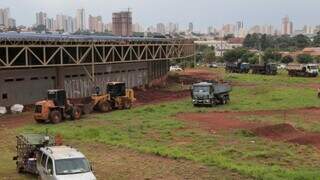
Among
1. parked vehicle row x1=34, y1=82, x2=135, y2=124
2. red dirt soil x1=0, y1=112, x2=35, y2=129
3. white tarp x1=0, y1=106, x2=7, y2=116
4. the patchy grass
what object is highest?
parked vehicle row x1=34, y1=82, x2=135, y2=124

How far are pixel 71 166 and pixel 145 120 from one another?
63.8ft

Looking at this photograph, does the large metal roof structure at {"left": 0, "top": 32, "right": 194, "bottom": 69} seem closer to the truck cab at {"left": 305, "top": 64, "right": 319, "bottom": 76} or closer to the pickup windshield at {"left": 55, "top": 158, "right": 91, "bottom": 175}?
the pickup windshield at {"left": 55, "top": 158, "right": 91, "bottom": 175}

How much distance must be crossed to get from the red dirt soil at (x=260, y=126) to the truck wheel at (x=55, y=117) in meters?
8.21

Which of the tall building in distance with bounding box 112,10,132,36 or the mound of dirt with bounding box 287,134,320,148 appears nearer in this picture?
the mound of dirt with bounding box 287,134,320,148

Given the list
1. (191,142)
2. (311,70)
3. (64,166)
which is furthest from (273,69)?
(64,166)

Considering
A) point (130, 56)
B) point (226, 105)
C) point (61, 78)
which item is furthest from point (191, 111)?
point (130, 56)

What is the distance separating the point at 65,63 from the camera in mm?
48250

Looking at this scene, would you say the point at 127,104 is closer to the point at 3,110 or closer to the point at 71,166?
the point at 3,110

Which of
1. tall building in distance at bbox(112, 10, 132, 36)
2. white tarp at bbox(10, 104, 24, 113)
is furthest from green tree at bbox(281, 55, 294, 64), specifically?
white tarp at bbox(10, 104, 24, 113)

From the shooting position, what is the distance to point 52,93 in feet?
Result: 118

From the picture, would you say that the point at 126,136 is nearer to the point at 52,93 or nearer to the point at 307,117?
the point at 52,93

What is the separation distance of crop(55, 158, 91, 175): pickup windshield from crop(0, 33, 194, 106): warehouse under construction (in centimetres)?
2431

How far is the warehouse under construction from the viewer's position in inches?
1644

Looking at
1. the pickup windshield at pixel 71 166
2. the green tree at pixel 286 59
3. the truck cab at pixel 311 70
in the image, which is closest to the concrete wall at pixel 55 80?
the pickup windshield at pixel 71 166
